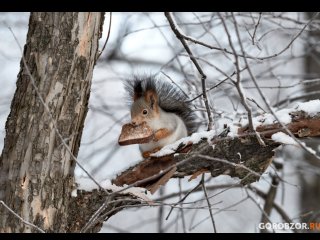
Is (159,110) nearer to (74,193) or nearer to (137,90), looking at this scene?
(137,90)

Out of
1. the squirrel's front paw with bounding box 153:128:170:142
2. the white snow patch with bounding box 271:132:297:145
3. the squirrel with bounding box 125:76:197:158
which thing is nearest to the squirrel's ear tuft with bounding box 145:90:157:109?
the squirrel with bounding box 125:76:197:158

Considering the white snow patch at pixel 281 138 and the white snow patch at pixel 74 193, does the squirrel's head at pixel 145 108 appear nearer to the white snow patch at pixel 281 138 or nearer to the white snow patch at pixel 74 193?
the white snow patch at pixel 74 193

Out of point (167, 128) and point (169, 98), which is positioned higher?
point (169, 98)

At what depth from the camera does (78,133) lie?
236 centimetres

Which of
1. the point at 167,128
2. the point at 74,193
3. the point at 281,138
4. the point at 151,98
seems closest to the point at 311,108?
the point at 281,138

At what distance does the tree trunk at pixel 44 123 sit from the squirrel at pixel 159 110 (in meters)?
0.53

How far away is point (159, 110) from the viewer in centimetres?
290

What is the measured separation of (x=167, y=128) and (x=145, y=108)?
0.14 m

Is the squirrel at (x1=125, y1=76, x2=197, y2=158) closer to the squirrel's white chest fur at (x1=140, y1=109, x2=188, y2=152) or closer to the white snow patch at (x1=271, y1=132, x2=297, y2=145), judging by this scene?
the squirrel's white chest fur at (x1=140, y1=109, x2=188, y2=152)

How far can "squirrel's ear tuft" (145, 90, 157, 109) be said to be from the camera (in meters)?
2.87

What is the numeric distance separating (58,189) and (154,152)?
0.56m
